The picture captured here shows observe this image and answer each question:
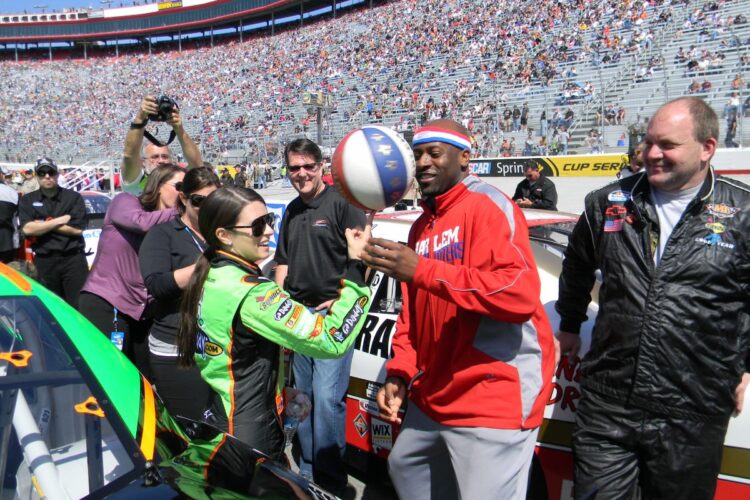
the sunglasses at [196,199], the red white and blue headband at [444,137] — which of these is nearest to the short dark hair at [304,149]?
the sunglasses at [196,199]

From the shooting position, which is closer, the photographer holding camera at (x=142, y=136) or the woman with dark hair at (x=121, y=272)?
the woman with dark hair at (x=121, y=272)

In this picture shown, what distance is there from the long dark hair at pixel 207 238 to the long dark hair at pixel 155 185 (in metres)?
1.39

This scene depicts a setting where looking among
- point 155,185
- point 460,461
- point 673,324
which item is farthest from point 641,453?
point 155,185

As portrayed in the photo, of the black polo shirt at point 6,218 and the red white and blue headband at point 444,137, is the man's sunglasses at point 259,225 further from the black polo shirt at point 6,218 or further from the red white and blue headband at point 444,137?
the black polo shirt at point 6,218

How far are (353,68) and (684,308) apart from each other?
39.6 meters

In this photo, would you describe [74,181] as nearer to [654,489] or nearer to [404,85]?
[404,85]

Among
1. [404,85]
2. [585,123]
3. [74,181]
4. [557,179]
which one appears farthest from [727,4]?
[74,181]

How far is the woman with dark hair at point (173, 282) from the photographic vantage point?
2930 mm

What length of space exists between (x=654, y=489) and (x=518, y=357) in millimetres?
696

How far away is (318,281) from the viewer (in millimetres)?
3529

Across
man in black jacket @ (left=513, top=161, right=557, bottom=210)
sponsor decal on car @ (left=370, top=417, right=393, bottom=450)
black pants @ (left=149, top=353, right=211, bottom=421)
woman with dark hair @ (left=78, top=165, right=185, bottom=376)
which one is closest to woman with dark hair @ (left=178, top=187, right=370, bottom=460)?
black pants @ (left=149, top=353, right=211, bottom=421)

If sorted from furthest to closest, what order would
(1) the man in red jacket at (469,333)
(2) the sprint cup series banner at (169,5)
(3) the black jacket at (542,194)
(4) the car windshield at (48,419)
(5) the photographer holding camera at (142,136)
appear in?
(2) the sprint cup series banner at (169,5)
(3) the black jacket at (542,194)
(5) the photographer holding camera at (142,136)
(1) the man in red jacket at (469,333)
(4) the car windshield at (48,419)

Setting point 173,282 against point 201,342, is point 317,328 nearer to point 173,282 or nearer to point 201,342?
point 201,342

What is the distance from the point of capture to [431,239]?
235 centimetres
